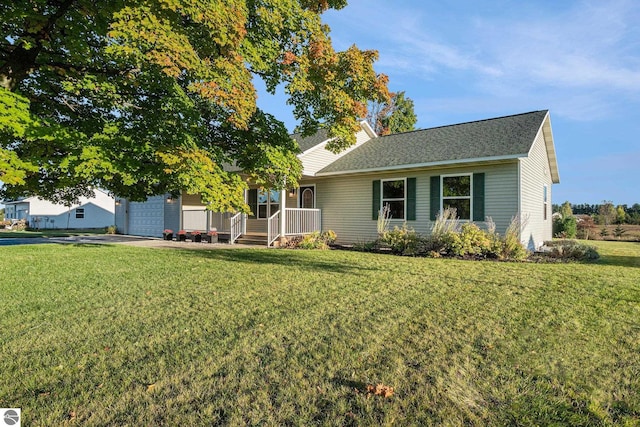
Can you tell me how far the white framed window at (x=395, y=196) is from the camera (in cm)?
1275

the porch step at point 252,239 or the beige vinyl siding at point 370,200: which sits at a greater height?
the beige vinyl siding at point 370,200

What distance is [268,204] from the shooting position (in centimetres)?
1584

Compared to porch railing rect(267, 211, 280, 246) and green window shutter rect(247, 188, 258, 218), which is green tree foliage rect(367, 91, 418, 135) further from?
porch railing rect(267, 211, 280, 246)

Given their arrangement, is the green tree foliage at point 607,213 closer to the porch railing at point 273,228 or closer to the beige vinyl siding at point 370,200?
the beige vinyl siding at point 370,200

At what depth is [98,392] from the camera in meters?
2.61

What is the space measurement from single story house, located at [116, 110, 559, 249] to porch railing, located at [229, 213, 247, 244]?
0.04 metres

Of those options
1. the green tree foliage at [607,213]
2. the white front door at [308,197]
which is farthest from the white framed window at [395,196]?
the green tree foliage at [607,213]

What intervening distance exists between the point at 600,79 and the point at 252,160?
66.8ft

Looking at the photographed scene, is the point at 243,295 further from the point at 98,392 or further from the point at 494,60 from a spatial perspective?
the point at 494,60

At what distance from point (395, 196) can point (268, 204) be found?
19.4 feet

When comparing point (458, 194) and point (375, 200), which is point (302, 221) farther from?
point (458, 194)

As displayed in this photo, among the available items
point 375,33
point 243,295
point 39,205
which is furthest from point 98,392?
point 39,205

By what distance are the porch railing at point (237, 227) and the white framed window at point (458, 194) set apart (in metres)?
8.41

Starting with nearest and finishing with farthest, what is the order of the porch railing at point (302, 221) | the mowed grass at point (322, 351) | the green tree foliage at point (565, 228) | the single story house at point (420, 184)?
the mowed grass at point (322, 351), the single story house at point (420, 184), the porch railing at point (302, 221), the green tree foliage at point (565, 228)
